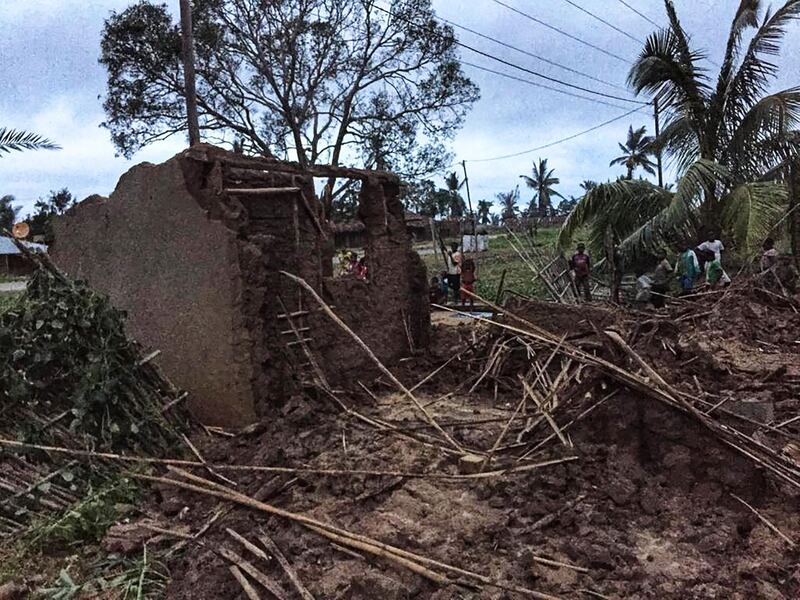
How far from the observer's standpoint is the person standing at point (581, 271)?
587 inches

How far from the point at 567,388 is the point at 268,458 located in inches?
92.9

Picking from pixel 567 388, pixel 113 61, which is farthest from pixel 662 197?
pixel 113 61

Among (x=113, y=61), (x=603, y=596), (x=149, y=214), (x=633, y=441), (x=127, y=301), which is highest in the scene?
(x=113, y=61)

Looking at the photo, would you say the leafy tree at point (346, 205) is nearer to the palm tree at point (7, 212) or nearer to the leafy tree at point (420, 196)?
the leafy tree at point (420, 196)

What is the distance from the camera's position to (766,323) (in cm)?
1038

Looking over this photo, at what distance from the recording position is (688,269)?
42.9 feet

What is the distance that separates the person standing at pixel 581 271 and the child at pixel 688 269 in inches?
80.0

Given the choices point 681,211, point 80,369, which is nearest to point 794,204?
point 681,211

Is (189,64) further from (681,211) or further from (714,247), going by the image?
(714,247)

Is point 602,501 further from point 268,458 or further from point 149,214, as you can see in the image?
point 149,214

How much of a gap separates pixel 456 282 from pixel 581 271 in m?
2.82

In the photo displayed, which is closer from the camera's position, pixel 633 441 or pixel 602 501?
pixel 602 501

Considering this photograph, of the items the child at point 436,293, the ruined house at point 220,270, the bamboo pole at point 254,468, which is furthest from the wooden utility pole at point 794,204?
the bamboo pole at point 254,468

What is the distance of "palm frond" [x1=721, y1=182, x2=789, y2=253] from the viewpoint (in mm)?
11797
